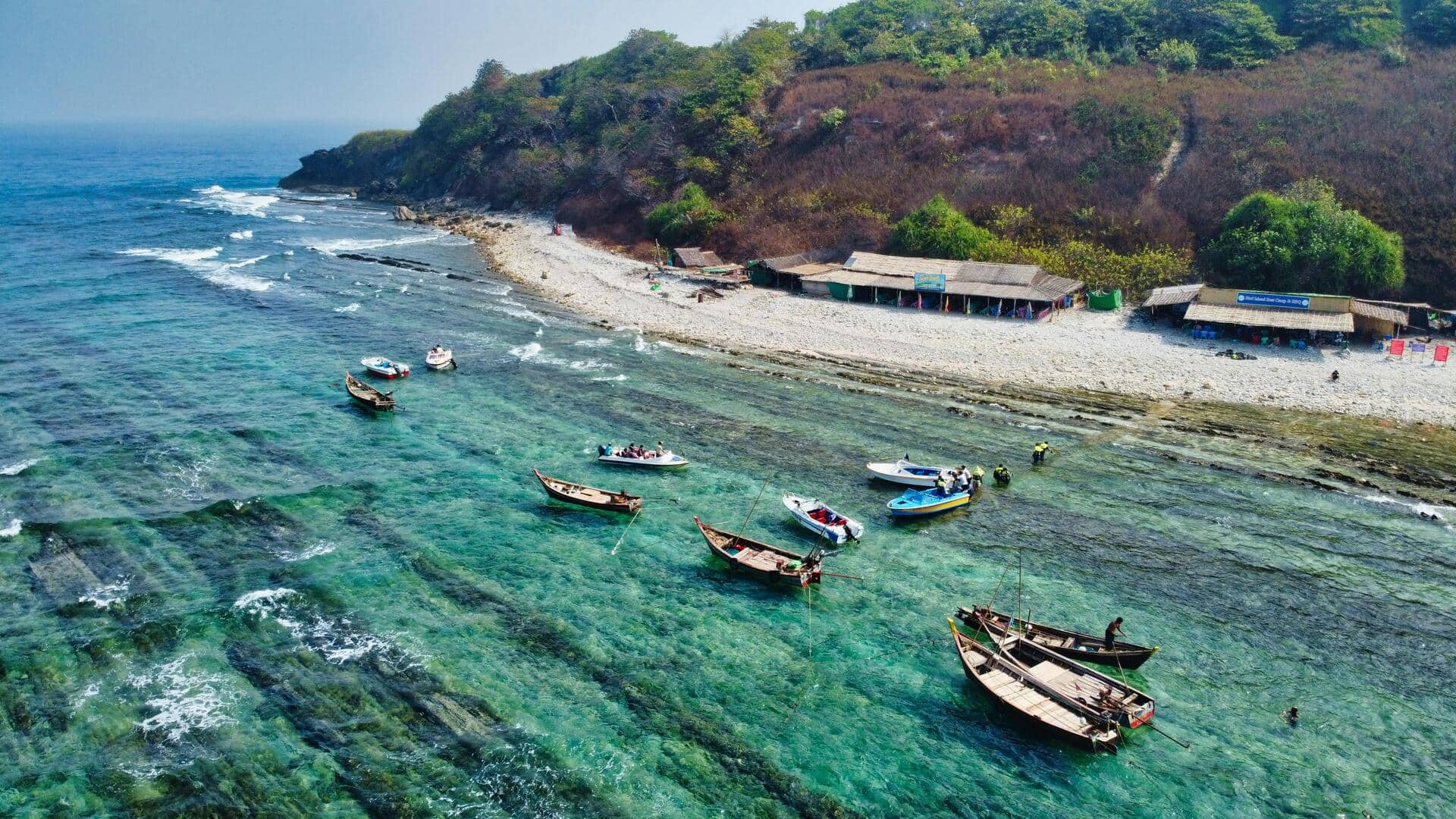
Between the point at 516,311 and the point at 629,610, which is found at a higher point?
the point at 516,311

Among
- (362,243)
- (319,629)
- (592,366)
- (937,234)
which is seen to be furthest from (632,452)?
(362,243)

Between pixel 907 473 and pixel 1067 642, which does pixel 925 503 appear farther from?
pixel 1067 642

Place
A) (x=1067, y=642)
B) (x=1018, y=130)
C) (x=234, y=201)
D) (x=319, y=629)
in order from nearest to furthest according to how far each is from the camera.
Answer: (x=1067, y=642), (x=319, y=629), (x=1018, y=130), (x=234, y=201)

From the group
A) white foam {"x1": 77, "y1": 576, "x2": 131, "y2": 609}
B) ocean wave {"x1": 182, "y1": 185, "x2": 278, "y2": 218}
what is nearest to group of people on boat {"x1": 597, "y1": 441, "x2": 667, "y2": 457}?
white foam {"x1": 77, "y1": 576, "x2": 131, "y2": 609}

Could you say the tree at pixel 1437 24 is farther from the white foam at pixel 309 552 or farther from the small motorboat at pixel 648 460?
the white foam at pixel 309 552

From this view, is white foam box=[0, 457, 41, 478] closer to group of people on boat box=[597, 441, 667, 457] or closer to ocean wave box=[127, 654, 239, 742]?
ocean wave box=[127, 654, 239, 742]

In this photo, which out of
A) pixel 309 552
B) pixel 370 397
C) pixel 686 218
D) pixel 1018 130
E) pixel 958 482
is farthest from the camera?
pixel 686 218

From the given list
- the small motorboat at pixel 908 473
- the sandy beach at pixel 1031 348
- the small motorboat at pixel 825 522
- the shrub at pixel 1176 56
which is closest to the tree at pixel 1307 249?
the sandy beach at pixel 1031 348
